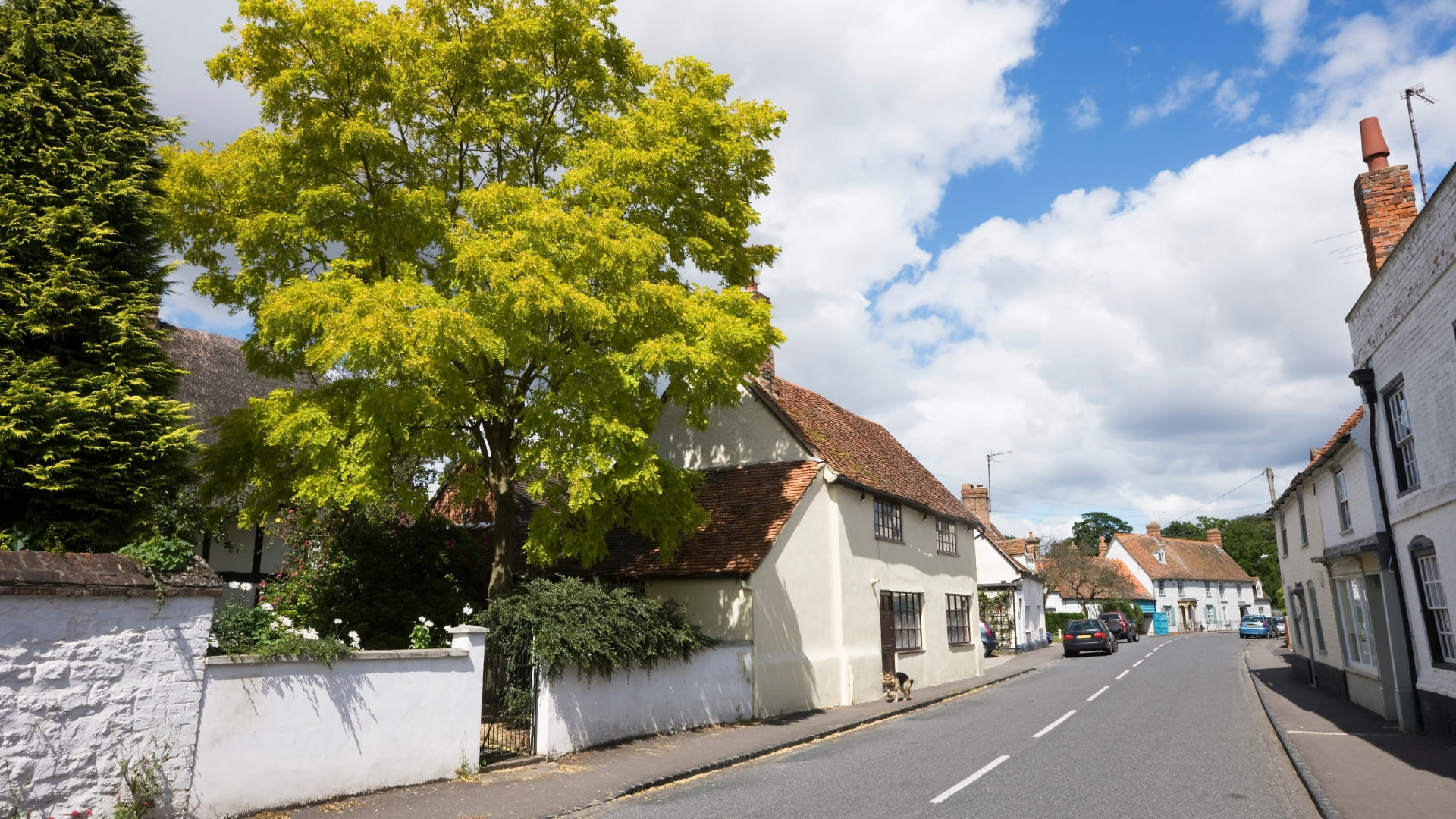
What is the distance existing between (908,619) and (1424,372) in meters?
14.1

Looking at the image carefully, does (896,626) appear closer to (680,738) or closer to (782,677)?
(782,677)

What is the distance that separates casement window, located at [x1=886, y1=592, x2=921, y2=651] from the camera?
22719mm

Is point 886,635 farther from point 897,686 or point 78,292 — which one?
point 78,292

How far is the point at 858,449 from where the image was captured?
24.2 metres

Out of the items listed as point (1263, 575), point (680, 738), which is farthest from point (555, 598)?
point (1263, 575)

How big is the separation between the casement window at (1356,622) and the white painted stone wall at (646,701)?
11.4 m

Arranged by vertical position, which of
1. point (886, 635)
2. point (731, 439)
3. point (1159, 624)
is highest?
point (731, 439)

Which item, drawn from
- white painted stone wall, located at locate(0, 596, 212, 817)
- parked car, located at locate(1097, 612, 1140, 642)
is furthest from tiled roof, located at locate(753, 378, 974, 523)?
parked car, located at locate(1097, 612, 1140, 642)

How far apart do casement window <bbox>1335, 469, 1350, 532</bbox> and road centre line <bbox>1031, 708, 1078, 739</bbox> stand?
6.43 meters

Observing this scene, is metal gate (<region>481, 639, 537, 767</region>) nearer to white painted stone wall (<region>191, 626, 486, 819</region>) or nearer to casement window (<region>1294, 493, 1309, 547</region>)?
white painted stone wall (<region>191, 626, 486, 819</region>)

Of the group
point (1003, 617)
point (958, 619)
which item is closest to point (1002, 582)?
point (1003, 617)

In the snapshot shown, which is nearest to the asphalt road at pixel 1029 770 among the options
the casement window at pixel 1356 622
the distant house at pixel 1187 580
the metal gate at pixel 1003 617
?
the casement window at pixel 1356 622

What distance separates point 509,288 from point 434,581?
807 cm

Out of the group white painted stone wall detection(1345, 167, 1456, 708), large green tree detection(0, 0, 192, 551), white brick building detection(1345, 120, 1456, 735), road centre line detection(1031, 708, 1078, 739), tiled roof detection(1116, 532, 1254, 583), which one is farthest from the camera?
tiled roof detection(1116, 532, 1254, 583)
